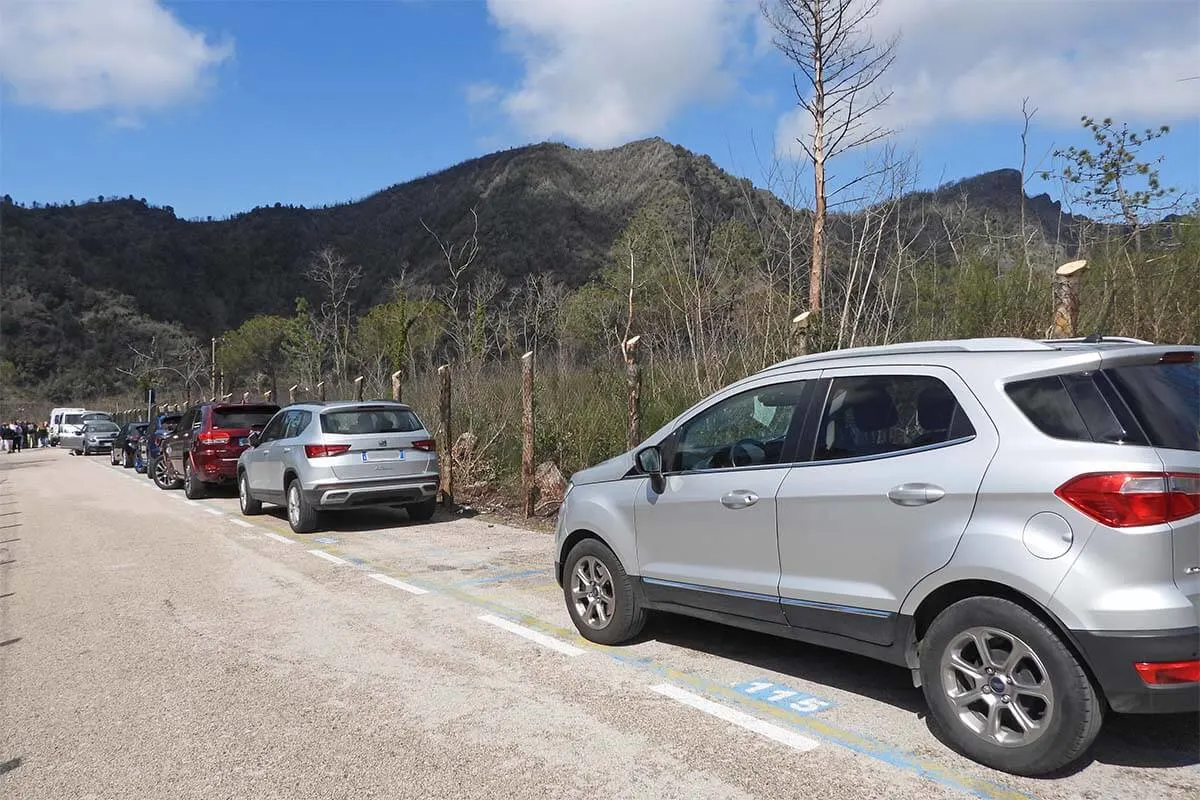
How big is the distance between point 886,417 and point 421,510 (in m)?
9.12

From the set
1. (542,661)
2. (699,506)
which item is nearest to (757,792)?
(699,506)

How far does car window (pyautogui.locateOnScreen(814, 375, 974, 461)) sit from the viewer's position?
4133 millimetres

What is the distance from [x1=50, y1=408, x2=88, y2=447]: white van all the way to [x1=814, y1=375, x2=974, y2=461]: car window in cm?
4980

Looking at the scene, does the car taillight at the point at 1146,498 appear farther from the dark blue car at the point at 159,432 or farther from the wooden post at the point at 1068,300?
the dark blue car at the point at 159,432

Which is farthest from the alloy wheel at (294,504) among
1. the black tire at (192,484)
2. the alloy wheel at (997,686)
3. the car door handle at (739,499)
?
the alloy wheel at (997,686)

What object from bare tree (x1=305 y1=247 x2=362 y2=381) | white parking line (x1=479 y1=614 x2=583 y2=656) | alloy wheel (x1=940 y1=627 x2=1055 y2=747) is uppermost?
bare tree (x1=305 y1=247 x2=362 y2=381)

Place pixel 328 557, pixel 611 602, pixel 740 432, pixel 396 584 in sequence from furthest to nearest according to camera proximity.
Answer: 1. pixel 328 557
2. pixel 396 584
3. pixel 611 602
4. pixel 740 432

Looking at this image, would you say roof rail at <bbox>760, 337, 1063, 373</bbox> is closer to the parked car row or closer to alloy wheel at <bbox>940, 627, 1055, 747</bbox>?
alloy wheel at <bbox>940, 627, 1055, 747</bbox>

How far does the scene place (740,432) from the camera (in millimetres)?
5449

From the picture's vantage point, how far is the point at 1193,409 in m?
3.60

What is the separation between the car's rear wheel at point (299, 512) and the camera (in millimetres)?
11438

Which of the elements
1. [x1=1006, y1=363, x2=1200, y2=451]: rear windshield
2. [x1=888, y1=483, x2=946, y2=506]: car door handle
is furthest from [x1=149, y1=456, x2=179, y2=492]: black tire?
[x1=1006, y1=363, x2=1200, y2=451]: rear windshield

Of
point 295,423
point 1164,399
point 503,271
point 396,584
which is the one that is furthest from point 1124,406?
point 503,271

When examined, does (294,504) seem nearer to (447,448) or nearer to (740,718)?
(447,448)
